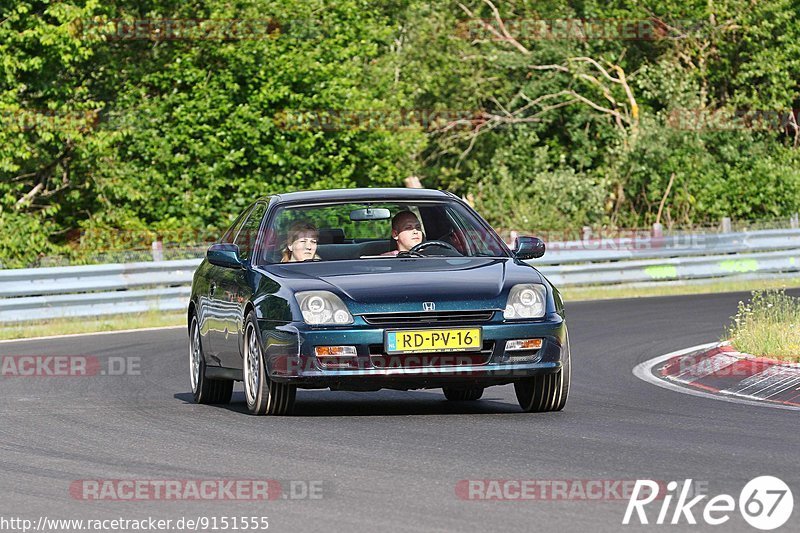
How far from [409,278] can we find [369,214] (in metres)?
1.06

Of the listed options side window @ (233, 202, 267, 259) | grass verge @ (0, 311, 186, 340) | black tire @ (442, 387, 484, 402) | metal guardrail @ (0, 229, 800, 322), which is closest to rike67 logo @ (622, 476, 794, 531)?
black tire @ (442, 387, 484, 402)

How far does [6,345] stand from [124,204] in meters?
11.9

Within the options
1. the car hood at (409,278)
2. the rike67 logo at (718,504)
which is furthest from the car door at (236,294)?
the rike67 logo at (718,504)

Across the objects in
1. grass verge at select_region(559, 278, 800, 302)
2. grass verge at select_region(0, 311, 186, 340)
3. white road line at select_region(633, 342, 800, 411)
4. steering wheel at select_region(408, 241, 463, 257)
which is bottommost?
grass verge at select_region(0, 311, 186, 340)

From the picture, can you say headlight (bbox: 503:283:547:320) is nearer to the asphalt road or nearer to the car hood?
the car hood

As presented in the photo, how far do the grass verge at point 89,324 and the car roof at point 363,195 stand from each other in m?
10.5

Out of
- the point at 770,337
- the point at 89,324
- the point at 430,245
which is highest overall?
the point at 430,245

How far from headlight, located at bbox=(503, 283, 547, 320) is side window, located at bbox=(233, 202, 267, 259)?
2.13 m

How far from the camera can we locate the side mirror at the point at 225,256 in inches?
462

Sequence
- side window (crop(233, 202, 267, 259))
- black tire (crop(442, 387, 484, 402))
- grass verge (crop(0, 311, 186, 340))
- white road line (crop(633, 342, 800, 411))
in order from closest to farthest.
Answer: white road line (crop(633, 342, 800, 411)) → side window (crop(233, 202, 267, 259)) → black tire (crop(442, 387, 484, 402)) → grass verge (crop(0, 311, 186, 340))

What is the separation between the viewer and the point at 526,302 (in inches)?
425

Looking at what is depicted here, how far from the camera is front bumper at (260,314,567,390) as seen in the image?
10469 mm

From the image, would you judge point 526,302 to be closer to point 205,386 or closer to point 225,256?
point 225,256

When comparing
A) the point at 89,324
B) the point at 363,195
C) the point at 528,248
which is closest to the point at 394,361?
the point at 528,248
